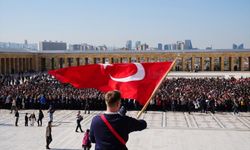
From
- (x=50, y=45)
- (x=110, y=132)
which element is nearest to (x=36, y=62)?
(x=50, y=45)

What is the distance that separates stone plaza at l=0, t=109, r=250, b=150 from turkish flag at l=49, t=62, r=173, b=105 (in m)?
7.89

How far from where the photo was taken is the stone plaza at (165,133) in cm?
1568

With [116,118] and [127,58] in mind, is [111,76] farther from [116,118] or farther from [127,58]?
[127,58]

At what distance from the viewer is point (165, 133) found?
1808 centimetres

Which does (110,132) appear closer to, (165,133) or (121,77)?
(121,77)

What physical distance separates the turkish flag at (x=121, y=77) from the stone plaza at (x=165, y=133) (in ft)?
25.9

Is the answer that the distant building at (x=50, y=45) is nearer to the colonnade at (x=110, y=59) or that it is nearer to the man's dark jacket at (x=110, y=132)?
the colonnade at (x=110, y=59)

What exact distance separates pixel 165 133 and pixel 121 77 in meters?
10.9

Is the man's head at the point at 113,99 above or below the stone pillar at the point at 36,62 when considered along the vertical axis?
above

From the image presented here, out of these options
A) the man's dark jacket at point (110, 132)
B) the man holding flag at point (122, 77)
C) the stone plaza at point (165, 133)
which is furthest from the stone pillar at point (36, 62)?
the man's dark jacket at point (110, 132)

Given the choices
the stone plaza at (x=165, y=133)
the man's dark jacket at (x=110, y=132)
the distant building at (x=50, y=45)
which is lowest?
the stone plaza at (x=165, y=133)

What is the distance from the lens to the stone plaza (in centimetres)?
1568

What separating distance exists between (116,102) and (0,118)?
20.1m

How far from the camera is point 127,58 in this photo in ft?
231
